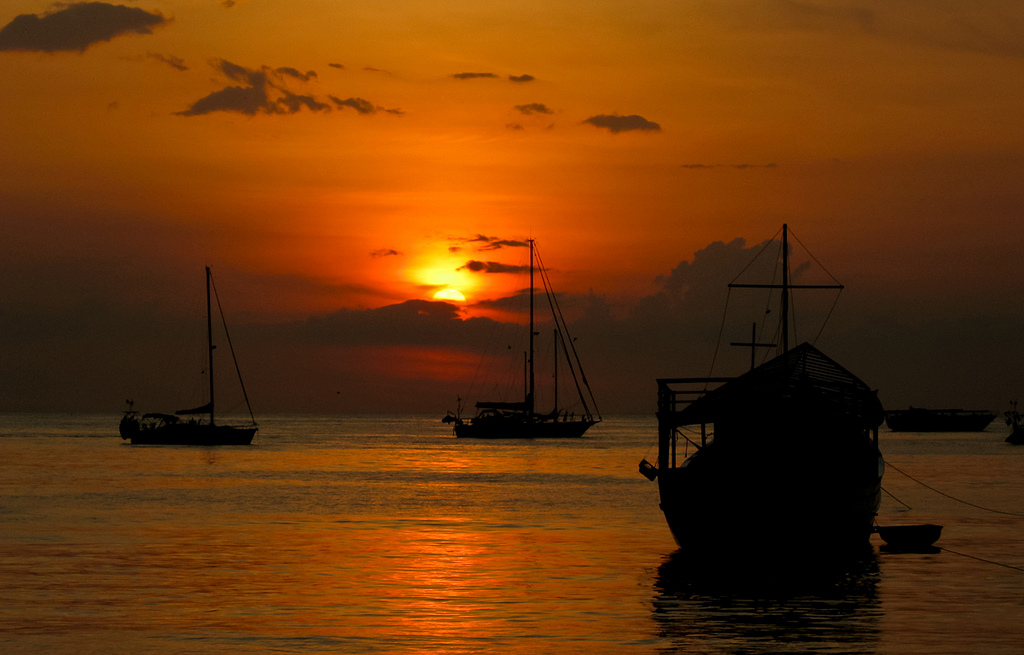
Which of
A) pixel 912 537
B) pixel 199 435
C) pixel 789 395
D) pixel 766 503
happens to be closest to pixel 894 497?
pixel 912 537

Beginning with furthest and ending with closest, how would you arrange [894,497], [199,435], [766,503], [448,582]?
1. [199,435]
2. [894,497]
3. [766,503]
4. [448,582]

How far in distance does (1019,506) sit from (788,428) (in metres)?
33.6

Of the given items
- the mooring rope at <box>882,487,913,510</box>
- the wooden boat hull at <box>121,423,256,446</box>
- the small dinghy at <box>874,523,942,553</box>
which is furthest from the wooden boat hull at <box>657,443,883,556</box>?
the wooden boat hull at <box>121,423,256,446</box>

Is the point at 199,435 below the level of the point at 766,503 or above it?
below

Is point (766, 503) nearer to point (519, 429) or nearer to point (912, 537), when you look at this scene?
Answer: point (912, 537)

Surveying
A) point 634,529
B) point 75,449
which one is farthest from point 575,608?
point 75,449

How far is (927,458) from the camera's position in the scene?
127500 millimetres

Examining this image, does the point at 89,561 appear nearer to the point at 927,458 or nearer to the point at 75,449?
the point at 927,458

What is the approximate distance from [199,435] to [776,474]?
11192 centimetres

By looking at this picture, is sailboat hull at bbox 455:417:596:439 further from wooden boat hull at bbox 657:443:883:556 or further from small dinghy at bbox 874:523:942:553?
wooden boat hull at bbox 657:443:883:556

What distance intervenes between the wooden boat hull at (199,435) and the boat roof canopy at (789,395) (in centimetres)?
10402

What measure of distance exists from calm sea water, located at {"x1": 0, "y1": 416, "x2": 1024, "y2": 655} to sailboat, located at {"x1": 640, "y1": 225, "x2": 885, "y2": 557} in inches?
54.0

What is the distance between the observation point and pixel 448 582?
3278 centimetres

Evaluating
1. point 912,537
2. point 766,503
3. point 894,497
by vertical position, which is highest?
point 766,503
